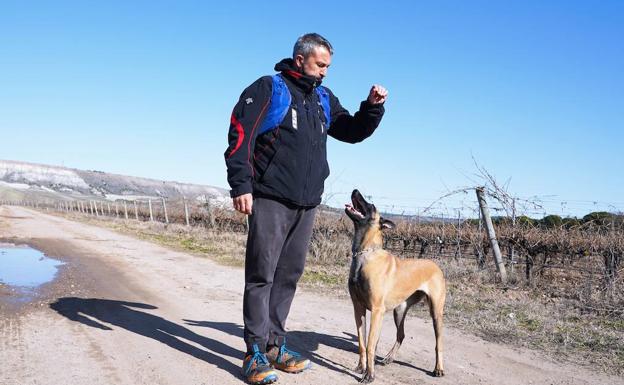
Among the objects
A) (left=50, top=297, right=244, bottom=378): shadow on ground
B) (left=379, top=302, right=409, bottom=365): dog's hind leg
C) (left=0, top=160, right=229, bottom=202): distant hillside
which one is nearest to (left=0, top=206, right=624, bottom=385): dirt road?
(left=50, top=297, right=244, bottom=378): shadow on ground

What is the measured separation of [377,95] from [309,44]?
0.76 meters

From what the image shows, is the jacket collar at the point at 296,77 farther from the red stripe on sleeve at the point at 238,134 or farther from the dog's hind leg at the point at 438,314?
the dog's hind leg at the point at 438,314

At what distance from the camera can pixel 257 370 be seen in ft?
11.5

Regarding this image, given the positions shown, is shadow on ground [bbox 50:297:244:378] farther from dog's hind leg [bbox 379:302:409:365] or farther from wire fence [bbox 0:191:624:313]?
wire fence [bbox 0:191:624:313]

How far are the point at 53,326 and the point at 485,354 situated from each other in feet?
13.5

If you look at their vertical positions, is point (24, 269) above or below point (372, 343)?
below

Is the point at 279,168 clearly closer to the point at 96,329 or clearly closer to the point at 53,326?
the point at 96,329

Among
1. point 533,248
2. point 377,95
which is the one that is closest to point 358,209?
point 377,95

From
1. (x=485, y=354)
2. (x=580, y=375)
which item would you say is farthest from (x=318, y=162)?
(x=580, y=375)

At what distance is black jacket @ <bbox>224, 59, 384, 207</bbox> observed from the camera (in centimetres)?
357

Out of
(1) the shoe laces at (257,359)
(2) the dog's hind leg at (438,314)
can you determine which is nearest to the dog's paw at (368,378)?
(2) the dog's hind leg at (438,314)

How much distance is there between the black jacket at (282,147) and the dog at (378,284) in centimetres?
57

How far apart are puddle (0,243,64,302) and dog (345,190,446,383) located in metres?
4.32

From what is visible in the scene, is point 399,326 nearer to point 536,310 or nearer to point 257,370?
point 257,370
